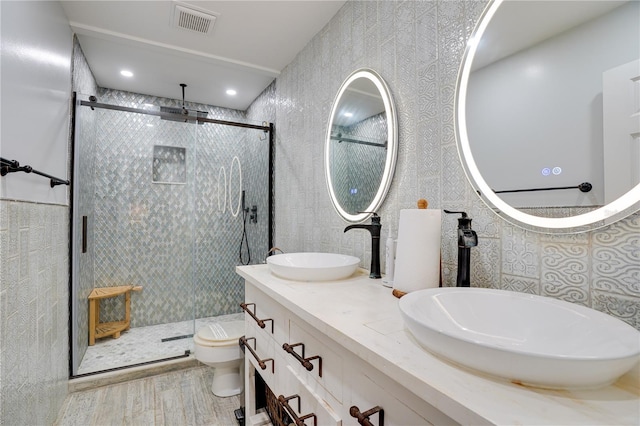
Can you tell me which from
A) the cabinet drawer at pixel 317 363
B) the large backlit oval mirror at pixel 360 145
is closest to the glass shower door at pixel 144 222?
the large backlit oval mirror at pixel 360 145

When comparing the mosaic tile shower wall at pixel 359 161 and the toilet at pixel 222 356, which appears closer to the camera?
the mosaic tile shower wall at pixel 359 161

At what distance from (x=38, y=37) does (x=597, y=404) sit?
2.39 m

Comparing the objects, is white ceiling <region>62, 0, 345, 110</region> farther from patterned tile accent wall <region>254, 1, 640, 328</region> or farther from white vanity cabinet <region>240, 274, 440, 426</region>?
white vanity cabinet <region>240, 274, 440, 426</region>

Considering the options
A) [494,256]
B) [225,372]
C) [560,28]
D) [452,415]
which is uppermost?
[560,28]

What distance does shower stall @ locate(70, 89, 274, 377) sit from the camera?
2.76 m

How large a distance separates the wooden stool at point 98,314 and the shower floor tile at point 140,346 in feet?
0.23

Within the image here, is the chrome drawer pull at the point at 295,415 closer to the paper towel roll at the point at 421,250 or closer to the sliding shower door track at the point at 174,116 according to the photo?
the paper towel roll at the point at 421,250

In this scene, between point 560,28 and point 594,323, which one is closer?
point 594,323

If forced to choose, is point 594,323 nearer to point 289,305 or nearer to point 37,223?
point 289,305

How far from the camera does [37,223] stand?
1.51 m

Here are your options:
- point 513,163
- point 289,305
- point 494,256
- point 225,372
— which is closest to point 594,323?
point 494,256

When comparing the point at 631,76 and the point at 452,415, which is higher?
the point at 631,76

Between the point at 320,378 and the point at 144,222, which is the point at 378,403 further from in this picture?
the point at 144,222

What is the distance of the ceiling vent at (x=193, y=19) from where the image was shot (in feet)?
6.05
